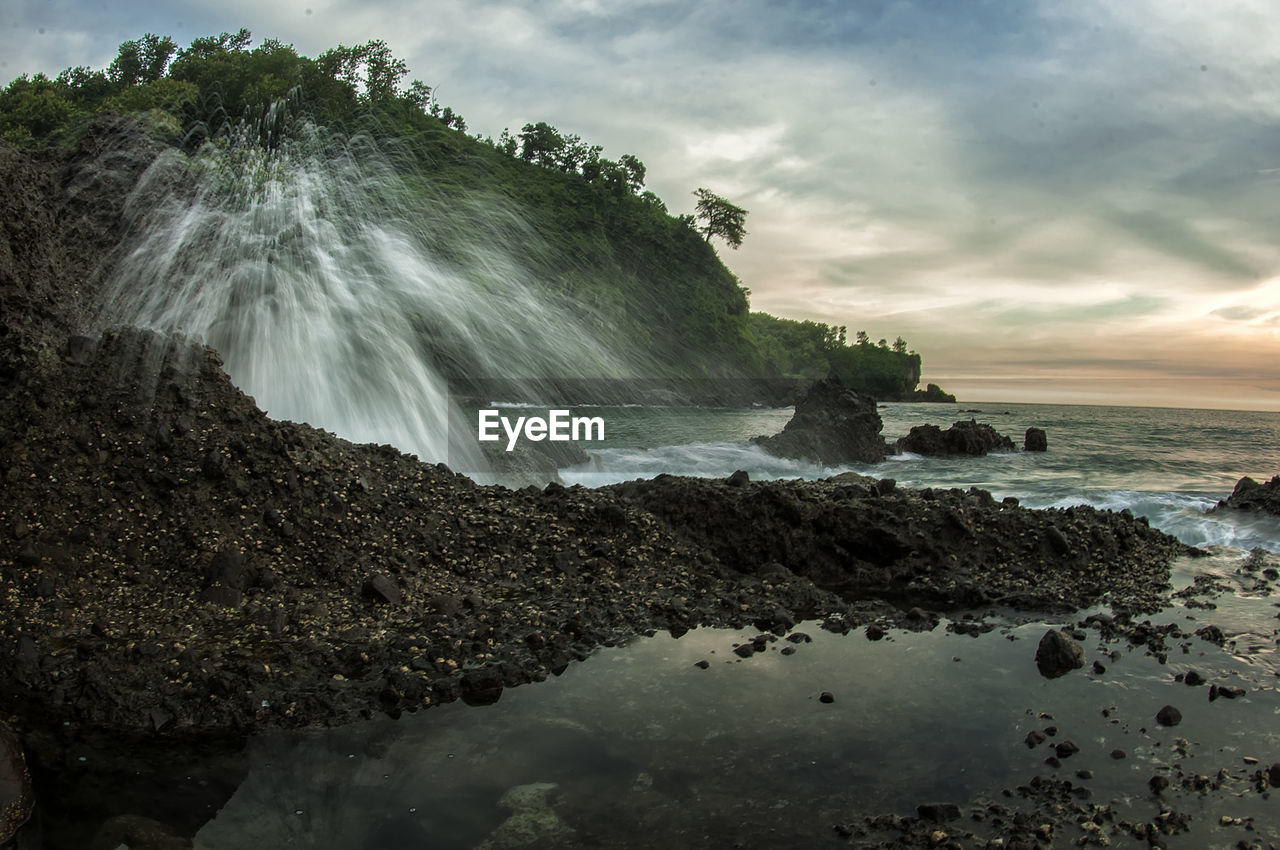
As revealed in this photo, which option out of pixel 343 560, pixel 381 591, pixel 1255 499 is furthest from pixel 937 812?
pixel 1255 499

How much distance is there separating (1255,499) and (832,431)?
11.4 m

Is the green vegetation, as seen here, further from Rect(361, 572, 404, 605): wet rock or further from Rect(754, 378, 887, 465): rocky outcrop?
Rect(361, 572, 404, 605): wet rock

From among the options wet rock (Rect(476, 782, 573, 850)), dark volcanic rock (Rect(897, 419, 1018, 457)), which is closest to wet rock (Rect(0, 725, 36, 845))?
wet rock (Rect(476, 782, 573, 850))

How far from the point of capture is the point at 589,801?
3619mm

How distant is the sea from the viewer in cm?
344

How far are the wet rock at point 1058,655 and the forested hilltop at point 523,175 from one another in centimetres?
4806

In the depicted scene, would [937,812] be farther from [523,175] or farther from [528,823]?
[523,175]

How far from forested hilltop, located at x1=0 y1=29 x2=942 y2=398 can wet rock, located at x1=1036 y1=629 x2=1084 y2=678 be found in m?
48.1

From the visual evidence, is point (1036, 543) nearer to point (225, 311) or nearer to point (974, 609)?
point (974, 609)

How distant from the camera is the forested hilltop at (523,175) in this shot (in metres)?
49.7

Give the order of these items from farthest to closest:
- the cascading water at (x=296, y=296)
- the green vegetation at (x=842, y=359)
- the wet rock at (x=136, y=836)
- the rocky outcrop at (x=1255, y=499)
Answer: the green vegetation at (x=842, y=359)
the cascading water at (x=296, y=296)
the rocky outcrop at (x=1255, y=499)
the wet rock at (x=136, y=836)

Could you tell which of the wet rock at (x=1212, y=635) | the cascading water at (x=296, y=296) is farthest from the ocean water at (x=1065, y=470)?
the wet rock at (x=1212, y=635)

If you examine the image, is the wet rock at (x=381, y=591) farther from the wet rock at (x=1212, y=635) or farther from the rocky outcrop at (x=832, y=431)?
the rocky outcrop at (x=832, y=431)

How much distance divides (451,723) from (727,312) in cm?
7663
